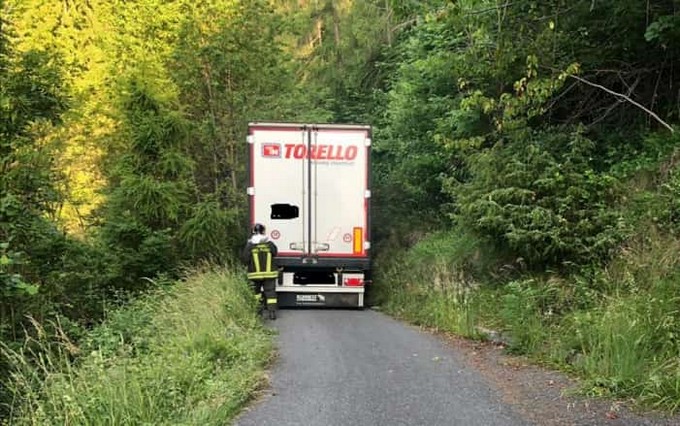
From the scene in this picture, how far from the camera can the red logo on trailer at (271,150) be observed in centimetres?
1439

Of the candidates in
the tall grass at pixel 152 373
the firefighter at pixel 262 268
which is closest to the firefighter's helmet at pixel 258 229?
the firefighter at pixel 262 268

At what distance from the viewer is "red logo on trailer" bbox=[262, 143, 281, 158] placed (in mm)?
14391

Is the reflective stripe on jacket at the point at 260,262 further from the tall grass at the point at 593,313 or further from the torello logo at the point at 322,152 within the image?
the tall grass at the point at 593,313

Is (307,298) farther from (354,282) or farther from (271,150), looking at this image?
(271,150)

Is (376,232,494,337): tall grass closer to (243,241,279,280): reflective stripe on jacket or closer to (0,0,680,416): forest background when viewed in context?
(0,0,680,416): forest background

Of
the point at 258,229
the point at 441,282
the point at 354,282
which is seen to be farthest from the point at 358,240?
the point at 441,282

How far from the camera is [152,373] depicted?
6133 millimetres

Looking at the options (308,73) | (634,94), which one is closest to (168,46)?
(308,73)

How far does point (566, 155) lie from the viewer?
32.7 ft

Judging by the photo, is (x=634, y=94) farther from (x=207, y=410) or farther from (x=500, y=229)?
(x=207, y=410)

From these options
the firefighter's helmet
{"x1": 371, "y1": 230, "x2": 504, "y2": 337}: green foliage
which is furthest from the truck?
{"x1": 371, "y1": 230, "x2": 504, "y2": 337}: green foliage

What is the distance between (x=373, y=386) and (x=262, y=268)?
6.32m

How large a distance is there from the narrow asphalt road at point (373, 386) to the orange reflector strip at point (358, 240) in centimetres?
429

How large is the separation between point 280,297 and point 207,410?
894 cm
